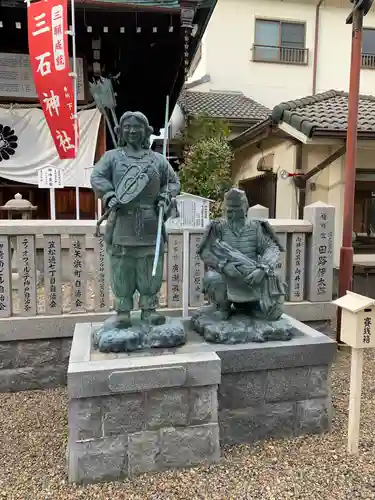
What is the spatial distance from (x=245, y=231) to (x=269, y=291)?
1.77 ft

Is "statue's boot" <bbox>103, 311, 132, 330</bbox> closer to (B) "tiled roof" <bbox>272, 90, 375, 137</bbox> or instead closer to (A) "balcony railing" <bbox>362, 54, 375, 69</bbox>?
(B) "tiled roof" <bbox>272, 90, 375, 137</bbox>

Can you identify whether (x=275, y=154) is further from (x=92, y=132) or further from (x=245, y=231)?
(x=245, y=231)

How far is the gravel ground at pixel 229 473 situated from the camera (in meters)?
2.65

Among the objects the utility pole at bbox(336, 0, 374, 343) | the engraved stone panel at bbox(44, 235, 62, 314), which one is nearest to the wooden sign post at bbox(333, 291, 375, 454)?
the utility pole at bbox(336, 0, 374, 343)

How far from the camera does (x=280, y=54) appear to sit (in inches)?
627

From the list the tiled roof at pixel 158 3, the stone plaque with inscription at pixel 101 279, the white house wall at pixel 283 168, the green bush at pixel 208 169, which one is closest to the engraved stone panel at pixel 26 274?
the stone plaque with inscription at pixel 101 279

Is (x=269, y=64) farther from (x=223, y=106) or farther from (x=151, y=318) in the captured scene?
(x=151, y=318)

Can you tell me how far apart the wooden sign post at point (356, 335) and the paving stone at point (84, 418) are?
1851 mm

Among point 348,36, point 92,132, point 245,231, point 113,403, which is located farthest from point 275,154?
point 348,36

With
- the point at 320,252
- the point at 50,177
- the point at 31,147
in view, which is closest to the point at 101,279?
the point at 320,252

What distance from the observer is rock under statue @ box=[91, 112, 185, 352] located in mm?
3010

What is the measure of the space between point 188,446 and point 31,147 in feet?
22.9

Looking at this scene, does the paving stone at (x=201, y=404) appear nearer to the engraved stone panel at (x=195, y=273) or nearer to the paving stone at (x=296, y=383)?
the paving stone at (x=296, y=383)

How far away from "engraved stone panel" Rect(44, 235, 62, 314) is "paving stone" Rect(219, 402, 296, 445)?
89.6 inches
